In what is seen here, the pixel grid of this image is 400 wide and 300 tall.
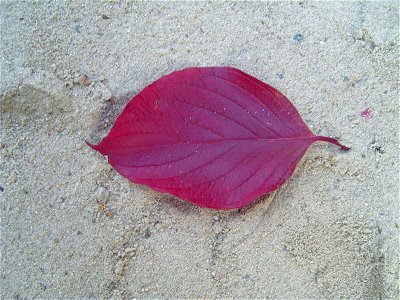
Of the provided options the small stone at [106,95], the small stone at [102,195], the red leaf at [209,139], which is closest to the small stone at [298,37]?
the red leaf at [209,139]

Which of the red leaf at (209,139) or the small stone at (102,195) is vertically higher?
the red leaf at (209,139)

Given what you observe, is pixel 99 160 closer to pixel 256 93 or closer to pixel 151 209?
pixel 151 209

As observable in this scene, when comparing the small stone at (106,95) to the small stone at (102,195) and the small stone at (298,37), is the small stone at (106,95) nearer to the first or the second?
the small stone at (102,195)

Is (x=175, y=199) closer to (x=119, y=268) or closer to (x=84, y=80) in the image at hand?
(x=119, y=268)

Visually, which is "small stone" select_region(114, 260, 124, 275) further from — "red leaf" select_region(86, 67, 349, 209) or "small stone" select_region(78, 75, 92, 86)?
"small stone" select_region(78, 75, 92, 86)

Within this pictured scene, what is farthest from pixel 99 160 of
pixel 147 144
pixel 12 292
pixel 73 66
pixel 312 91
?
pixel 312 91

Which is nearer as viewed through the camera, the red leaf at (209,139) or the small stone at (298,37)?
the red leaf at (209,139)

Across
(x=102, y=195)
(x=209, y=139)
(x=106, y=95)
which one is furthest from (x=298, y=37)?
(x=102, y=195)

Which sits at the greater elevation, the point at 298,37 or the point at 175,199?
the point at 298,37
